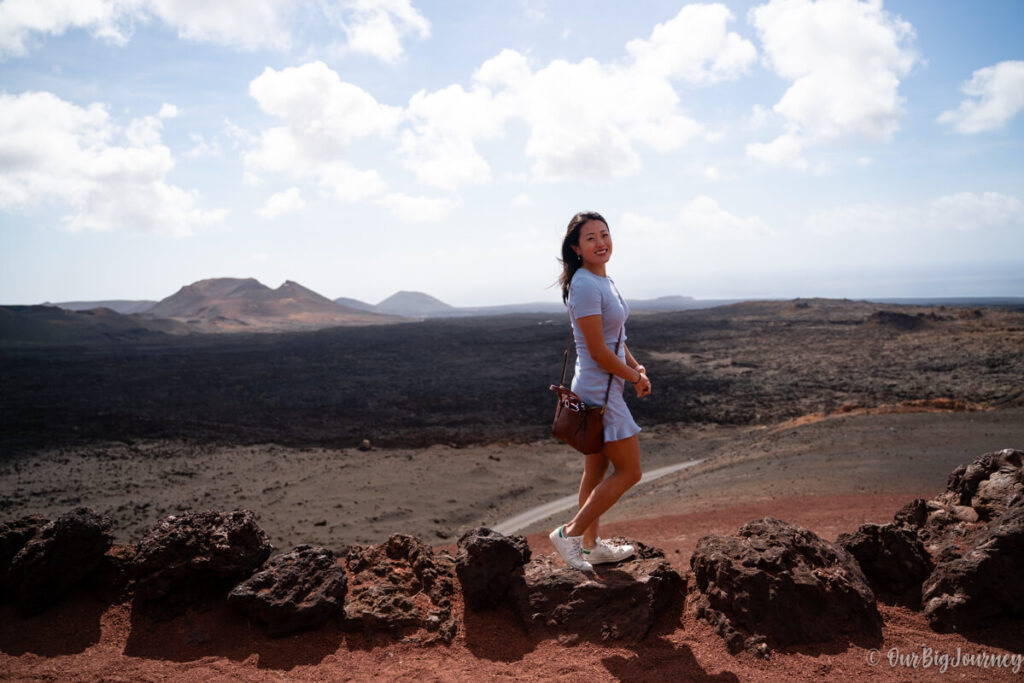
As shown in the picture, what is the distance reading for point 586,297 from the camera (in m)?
2.77

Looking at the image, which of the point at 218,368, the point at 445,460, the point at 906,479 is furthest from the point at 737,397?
the point at 218,368

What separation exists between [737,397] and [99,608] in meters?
18.8

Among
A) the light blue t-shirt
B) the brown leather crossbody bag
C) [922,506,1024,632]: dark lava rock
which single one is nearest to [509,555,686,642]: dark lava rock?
the brown leather crossbody bag

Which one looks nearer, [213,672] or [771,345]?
[213,672]

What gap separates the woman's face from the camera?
2910 millimetres

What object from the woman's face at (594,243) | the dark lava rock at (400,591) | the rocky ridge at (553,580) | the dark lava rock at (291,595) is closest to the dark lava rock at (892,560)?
the rocky ridge at (553,580)

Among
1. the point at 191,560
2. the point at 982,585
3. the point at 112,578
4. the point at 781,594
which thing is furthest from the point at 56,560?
the point at 982,585

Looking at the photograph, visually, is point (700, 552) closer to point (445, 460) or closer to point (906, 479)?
point (906, 479)

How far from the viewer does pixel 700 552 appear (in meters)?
3.20

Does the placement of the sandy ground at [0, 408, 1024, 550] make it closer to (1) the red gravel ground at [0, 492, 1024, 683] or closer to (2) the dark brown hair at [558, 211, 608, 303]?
(1) the red gravel ground at [0, 492, 1024, 683]

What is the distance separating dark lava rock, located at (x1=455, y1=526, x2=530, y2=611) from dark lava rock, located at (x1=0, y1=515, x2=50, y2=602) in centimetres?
245

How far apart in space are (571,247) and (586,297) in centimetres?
36

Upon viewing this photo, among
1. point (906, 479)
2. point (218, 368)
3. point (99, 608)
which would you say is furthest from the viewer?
point (218, 368)

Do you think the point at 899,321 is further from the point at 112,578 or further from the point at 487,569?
the point at 112,578
